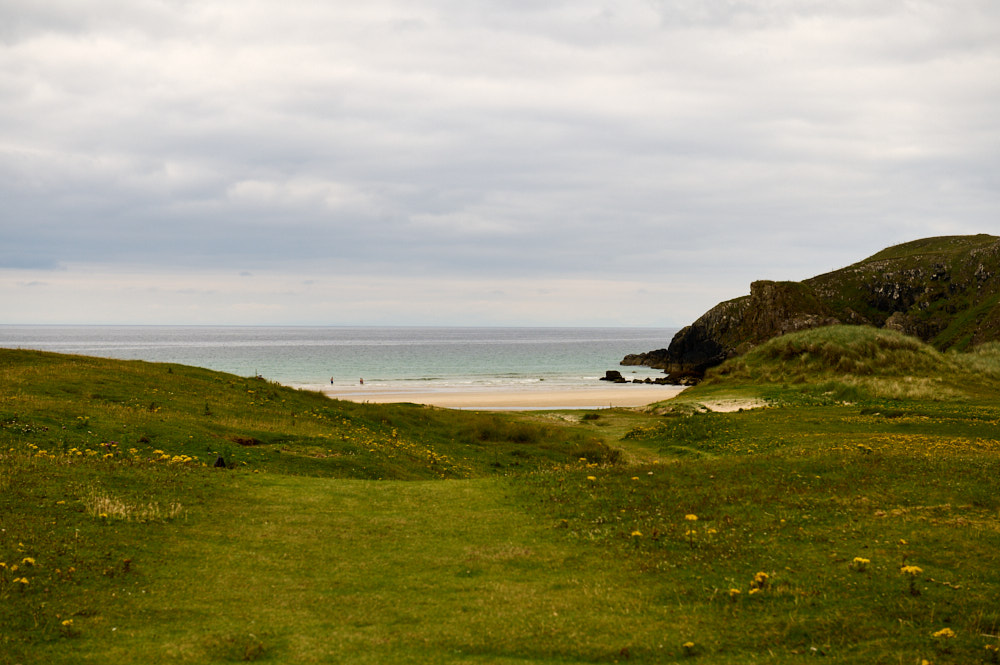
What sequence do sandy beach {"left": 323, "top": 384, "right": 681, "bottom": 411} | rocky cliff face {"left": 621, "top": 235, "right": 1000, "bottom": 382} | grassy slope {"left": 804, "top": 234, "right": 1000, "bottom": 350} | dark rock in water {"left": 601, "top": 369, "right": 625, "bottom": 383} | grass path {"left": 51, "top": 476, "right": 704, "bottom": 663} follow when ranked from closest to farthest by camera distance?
grass path {"left": 51, "top": 476, "right": 704, "bottom": 663} < sandy beach {"left": 323, "top": 384, "right": 681, "bottom": 411} < dark rock in water {"left": 601, "top": 369, "right": 625, "bottom": 383} < rocky cliff face {"left": 621, "top": 235, "right": 1000, "bottom": 382} < grassy slope {"left": 804, "top": 234, "right": 1000, "bottom": 350}

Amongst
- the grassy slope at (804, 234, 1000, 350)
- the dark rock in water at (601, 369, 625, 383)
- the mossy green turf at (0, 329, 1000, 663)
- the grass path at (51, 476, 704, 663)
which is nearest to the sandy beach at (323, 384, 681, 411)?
Answer: the dark rock in water at (601, 369, 625, 383)

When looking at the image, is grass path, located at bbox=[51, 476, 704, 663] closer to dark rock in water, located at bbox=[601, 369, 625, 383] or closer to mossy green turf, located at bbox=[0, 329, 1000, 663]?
mossy green turf, located at bbox=[0, 329, 1000, 663]

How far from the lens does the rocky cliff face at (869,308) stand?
419 feet

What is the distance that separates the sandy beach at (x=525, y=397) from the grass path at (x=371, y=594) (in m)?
61.3

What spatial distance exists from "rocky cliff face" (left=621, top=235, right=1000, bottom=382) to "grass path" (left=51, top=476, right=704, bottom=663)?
109710mm

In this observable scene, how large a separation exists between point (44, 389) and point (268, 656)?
2914 cm

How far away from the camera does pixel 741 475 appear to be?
2059cm

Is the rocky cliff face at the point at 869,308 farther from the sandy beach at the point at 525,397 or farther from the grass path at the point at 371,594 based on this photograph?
the grass path at the point at 371,594

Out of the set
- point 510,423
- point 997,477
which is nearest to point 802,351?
point 510,423

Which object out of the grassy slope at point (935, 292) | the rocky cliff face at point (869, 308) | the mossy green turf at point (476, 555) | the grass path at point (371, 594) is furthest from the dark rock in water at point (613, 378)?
the grass path at point (371, 594)

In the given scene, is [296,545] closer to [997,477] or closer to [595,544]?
[595,544]

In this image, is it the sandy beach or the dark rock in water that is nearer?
the sandy beach

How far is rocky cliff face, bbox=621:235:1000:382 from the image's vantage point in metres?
128

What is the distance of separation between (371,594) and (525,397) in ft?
265
